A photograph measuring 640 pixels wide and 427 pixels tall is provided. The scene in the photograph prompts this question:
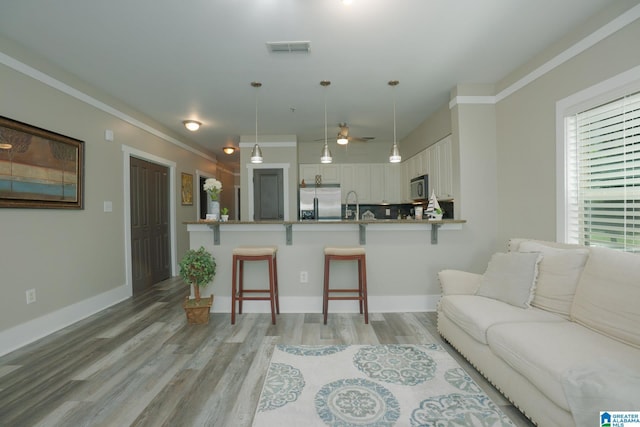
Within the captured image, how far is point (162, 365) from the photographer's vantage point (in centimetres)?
229

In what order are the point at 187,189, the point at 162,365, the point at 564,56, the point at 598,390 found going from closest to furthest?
the point at 598,390 → the point at 162,365 → the point at 564,56 → the point at 187,189

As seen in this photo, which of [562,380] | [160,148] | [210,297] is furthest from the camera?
[160,148]

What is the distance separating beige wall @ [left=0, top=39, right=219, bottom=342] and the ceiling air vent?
2248 millimetres

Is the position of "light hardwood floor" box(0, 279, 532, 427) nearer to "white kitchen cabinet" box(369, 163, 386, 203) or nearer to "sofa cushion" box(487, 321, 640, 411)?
"sofa cushion" box(487, 321, 640, 411)

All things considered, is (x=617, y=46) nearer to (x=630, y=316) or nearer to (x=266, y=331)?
(x=630, y=316)

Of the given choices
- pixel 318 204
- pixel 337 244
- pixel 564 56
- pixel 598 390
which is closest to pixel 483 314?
pixel 598 390

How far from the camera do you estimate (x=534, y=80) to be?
2936mm

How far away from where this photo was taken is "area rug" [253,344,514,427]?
65.8 inches

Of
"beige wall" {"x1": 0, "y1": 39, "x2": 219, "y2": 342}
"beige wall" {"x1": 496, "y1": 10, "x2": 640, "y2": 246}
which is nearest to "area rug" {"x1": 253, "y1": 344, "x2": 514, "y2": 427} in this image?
"beige wall" {"x1": 496, "y1": 10, "x2": 640, "y2": 246}

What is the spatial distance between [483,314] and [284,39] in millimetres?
2701

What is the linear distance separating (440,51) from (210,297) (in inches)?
136

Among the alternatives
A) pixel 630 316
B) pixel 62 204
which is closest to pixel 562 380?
pixel 630 316

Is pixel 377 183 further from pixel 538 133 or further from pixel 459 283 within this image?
pixel 459 283

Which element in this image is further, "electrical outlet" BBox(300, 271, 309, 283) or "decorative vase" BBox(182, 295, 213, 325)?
"electrical outlet" BBox(300, 271, 309, 283)
